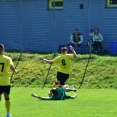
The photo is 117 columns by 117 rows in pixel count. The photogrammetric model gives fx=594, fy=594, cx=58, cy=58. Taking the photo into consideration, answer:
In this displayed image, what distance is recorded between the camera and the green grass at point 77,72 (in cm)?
2744

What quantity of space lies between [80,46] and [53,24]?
7.61 ft

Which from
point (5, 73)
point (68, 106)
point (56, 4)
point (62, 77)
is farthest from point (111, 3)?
point (5, 73)

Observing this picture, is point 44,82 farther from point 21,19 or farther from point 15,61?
point 21,19

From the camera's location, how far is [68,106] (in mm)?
19125

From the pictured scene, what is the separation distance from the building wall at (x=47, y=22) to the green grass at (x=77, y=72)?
2.37m

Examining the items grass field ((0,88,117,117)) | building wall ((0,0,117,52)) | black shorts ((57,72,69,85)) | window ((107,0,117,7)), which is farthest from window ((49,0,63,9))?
black shorts ((57,72,69,85))

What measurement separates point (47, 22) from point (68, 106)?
1500 cm

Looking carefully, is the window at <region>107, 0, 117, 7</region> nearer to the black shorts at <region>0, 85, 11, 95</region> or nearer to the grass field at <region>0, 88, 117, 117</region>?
the grass field at <region>0, 88, 117, 117</region>

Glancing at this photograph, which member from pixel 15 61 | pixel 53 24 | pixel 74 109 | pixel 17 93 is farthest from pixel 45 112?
→ pixel 53 24

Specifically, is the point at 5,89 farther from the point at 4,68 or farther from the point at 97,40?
the point at 97,40

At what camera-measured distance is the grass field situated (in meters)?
17.1

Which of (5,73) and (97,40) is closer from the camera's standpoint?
(5,73)

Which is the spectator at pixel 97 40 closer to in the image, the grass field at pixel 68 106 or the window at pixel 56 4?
the window at pixel 56 4

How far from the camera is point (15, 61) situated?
30.6 meters
